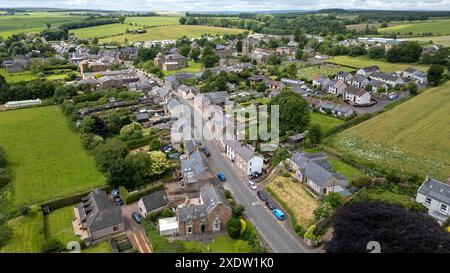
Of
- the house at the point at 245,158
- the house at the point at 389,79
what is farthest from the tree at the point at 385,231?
the house at the point at 389,79

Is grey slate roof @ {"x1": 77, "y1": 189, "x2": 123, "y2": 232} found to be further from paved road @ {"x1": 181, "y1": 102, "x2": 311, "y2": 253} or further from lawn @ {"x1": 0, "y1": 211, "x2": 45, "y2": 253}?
paved road @ {"x1": 181, "y1": 102, "x2": 311, "y2": 253}

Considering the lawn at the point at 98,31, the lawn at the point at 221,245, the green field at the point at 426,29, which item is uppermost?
the lawn at the point at 98,31

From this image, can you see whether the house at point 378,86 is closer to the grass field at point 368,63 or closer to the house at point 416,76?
the house at point 416,76

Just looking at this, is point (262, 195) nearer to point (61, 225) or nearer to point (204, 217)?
point (204, 217)

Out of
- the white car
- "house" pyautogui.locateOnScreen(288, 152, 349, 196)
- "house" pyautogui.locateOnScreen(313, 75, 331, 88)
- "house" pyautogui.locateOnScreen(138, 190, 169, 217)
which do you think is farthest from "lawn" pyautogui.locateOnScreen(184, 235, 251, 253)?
"house" pyautogui.locateOnScreen(313, 75, 331, 88)

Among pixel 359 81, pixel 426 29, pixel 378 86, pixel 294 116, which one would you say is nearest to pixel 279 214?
pixel 294 116

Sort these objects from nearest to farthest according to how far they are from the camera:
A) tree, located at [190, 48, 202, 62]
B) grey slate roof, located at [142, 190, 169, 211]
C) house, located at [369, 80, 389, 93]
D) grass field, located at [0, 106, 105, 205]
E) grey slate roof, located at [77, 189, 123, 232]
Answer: grey slate roof, located at [77, 189, 123, 232] → grey slate roof, located at [142, 190, 169, 211] → grass field, located at [0, 106, 105, 205] → house, located at [369, 80, 389, 93] → tree, located at [190, 48, 202, 62]

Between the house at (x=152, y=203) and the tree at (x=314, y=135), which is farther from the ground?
the tree at (x=314, y=135)
